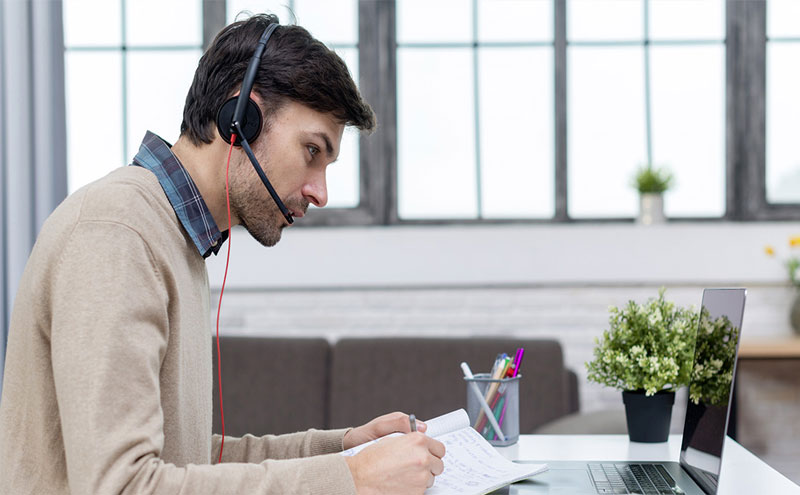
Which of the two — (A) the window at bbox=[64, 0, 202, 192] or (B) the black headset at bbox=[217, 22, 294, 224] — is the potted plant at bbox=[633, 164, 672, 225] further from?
(B) the black headset at bbox=[217, 22, 294, 224]

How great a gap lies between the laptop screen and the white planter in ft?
5.15

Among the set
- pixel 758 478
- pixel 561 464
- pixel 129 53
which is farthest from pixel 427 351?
pixel 129 53

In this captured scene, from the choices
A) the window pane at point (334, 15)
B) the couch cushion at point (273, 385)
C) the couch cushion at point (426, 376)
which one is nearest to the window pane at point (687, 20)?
the window pane at point (334, 15)

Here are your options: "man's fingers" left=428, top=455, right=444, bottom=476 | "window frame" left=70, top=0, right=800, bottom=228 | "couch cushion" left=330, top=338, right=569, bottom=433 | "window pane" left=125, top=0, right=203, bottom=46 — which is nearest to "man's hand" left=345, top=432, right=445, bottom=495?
"man's fingers" left=428, top=455, right=444, bottom=476

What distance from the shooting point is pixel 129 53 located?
9.71 ft

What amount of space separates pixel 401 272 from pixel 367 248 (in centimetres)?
15

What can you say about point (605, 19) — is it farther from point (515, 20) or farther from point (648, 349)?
point (648, 349)

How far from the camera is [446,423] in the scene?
128 cm

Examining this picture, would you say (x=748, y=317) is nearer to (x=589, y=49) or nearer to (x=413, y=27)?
(x=589, y=49)

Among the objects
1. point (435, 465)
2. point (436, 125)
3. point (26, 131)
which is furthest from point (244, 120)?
point (436, 125)

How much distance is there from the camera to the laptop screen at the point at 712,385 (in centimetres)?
107

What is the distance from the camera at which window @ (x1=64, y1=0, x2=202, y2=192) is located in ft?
9.70

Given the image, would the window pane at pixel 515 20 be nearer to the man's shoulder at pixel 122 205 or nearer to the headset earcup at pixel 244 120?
the headset earcup at pixel 244 120

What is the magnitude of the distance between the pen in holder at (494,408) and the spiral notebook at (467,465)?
130 mm
